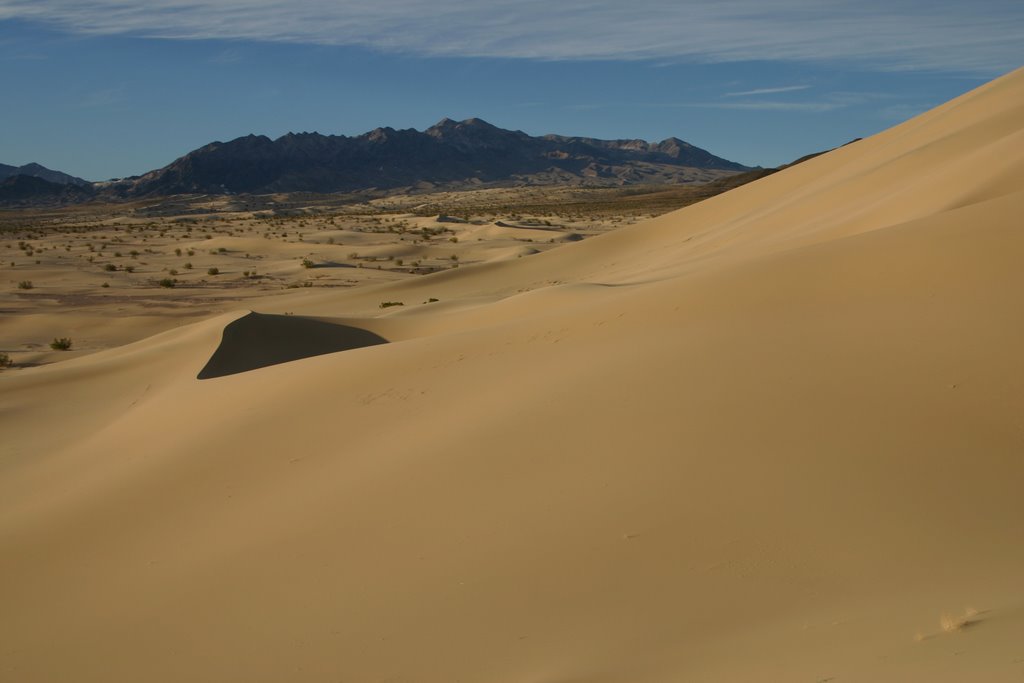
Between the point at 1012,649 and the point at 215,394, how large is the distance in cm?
781

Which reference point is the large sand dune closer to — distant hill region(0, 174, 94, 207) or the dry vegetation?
the dry vegetation

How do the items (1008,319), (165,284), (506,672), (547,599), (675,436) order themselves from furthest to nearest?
(165,284) < (1008,319) < (675,436) < (547,599) < (506,672)

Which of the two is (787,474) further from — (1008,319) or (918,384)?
(1008,319)

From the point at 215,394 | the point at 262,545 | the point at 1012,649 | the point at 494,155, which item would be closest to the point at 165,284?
the point at 215,394

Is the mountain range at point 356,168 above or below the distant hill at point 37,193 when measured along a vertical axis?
above

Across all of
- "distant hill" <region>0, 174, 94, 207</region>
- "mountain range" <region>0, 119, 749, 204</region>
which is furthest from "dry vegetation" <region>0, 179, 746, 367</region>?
"mountain range" <region>0, 119, 749, 204</region>

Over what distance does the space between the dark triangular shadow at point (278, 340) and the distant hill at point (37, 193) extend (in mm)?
123848

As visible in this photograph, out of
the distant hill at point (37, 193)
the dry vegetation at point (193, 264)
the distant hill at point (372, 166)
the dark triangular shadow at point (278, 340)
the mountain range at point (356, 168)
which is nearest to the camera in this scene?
the dark triangular shadow at point (278, 340)

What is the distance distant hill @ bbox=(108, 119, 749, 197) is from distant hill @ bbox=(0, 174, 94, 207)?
645 cm

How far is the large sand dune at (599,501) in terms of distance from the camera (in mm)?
4004

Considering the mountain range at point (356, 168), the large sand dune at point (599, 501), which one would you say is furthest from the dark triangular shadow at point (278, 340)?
the mountain range at point (356, 168)

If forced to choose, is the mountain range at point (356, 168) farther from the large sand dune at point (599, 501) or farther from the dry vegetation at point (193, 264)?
the large sand dune at point (599, 501)

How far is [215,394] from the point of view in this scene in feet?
31.2

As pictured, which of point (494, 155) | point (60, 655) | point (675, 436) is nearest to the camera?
point (60, 655)
